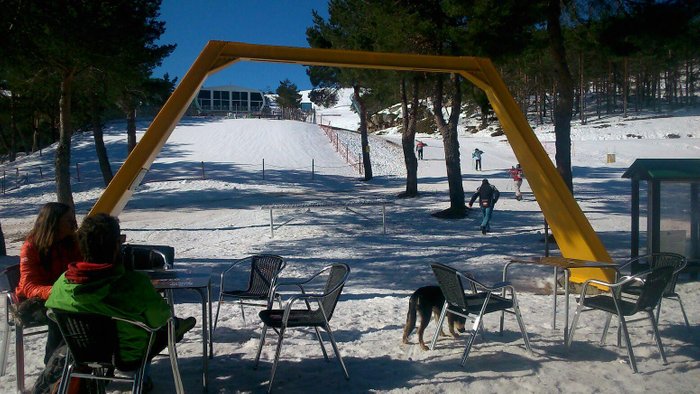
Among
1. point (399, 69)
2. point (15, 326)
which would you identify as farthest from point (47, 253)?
point (399, 69)

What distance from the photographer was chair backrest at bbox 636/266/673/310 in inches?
207

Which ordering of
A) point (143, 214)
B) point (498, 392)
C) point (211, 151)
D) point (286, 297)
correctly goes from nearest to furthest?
point (498, 392)
point (286, 297)
point (143, 214)
point (211, 151)

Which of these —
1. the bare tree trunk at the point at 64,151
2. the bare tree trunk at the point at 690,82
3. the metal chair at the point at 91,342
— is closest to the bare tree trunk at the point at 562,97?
the metal chair at the point at 91,342

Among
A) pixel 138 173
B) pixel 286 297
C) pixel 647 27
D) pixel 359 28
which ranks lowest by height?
pixel 286 297

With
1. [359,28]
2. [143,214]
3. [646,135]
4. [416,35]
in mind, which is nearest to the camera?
[416,35]

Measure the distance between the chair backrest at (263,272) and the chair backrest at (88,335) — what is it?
283cm

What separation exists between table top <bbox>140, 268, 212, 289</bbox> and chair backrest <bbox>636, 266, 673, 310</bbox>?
371 centimetres

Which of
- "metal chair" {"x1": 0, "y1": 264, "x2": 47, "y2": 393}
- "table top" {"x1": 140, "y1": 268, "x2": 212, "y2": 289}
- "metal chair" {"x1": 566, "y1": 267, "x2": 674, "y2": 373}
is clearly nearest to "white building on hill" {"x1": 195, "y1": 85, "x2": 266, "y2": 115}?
"table top" {"x1": 140, "y1": 268, "x2": 212, "y2": 289}

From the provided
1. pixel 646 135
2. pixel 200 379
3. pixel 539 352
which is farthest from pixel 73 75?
pixel 646 135

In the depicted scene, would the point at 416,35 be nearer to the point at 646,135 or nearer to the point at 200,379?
the point at 200,379

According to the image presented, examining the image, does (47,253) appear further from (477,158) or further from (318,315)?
(477,158)

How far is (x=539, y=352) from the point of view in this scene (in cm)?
569

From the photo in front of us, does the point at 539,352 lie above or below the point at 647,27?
below

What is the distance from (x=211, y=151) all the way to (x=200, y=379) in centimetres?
3843
